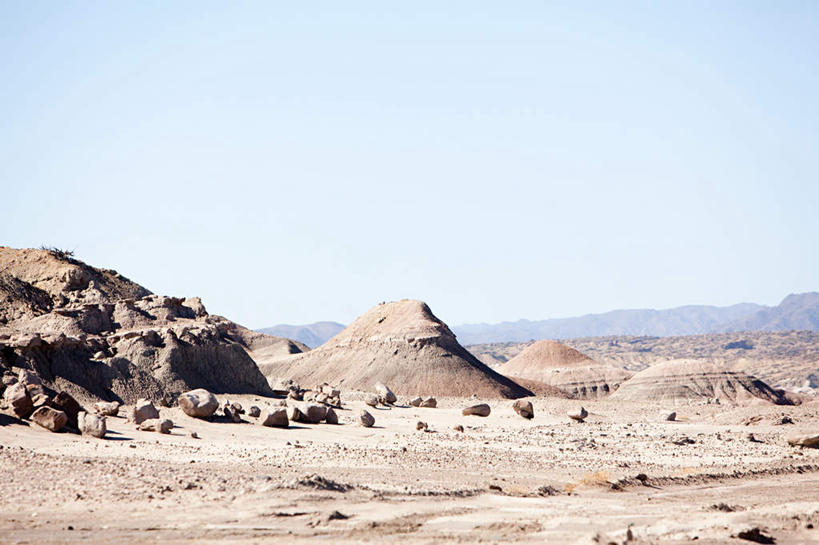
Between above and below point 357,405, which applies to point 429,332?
above

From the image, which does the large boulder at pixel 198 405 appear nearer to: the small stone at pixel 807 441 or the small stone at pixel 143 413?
the small stone at pixel 143 413

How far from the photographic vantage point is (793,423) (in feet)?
92.5

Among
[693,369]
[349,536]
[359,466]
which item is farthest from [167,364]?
[693,369]

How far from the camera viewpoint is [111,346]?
84.2ft

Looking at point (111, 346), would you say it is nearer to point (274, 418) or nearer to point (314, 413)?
point (314, 413)

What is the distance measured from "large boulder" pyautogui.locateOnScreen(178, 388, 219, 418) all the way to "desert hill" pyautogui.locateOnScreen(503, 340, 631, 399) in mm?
40469

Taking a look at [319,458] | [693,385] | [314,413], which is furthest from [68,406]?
→ [693,385]

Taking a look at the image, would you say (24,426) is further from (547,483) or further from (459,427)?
(459,427)

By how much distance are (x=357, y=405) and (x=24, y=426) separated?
50.1 ft

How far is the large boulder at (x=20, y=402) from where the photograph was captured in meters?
17.2

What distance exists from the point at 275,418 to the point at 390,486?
8.80 meters

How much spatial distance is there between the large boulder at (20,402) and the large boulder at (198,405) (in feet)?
13.5

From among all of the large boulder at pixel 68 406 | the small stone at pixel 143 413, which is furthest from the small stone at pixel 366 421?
the large boulder at pixel 68 406

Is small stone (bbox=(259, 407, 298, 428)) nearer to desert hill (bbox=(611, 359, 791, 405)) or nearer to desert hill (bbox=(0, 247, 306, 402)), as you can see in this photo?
desert hill (bbox=(0, 247, 306, 402))
